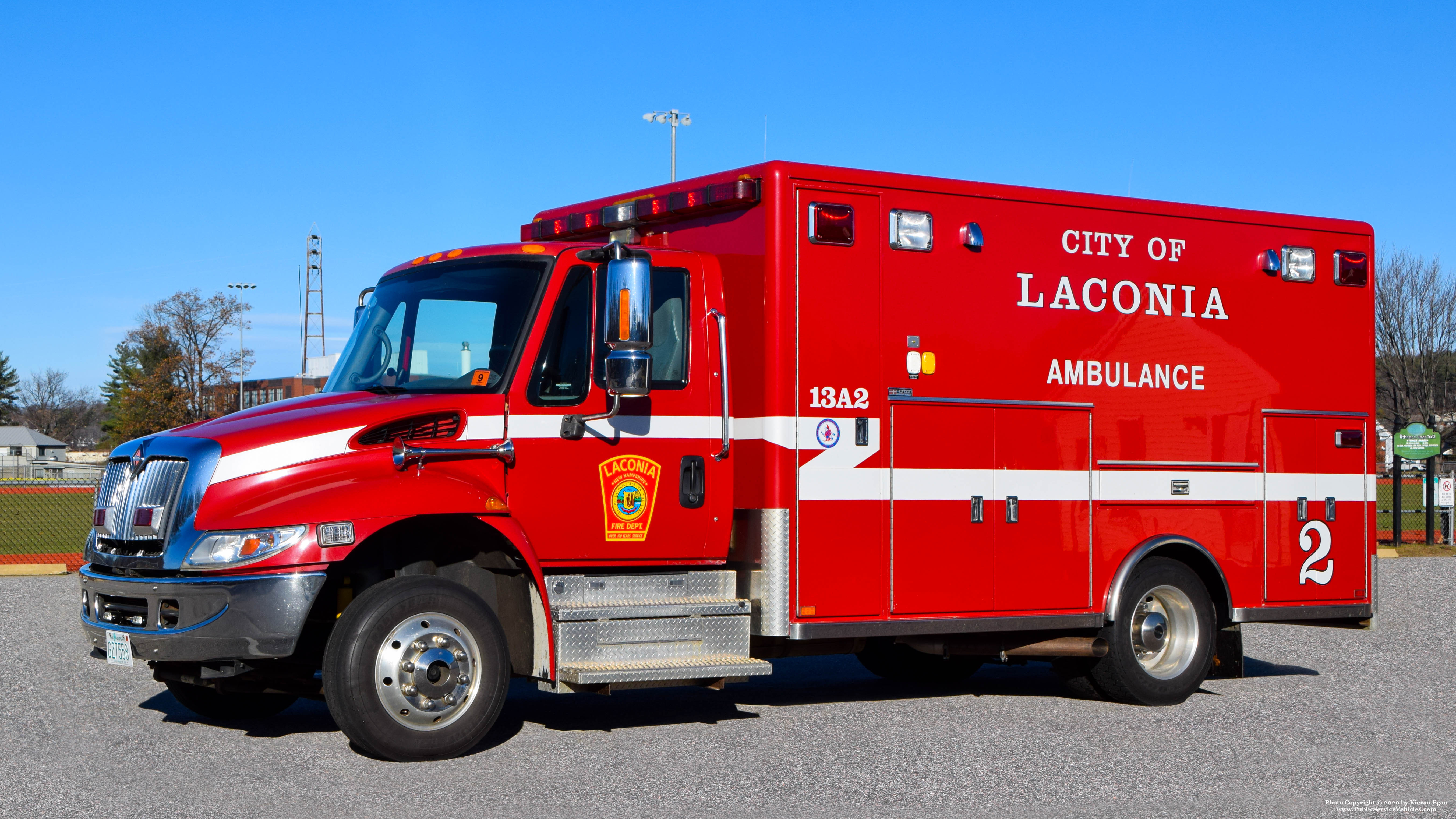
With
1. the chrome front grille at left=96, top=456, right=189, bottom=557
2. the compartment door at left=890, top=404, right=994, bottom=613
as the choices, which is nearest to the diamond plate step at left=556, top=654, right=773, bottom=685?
the compartment door at left=890, top=404, right=994, bottom=613

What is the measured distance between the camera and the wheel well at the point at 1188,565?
943 cm

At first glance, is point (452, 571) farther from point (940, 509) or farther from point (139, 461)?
point (940, 509)

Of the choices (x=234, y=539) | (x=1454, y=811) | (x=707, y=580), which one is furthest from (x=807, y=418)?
(x=1454, y=811)

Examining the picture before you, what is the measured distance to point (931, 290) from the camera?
883 centimetres

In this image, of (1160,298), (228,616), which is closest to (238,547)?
(228,616)

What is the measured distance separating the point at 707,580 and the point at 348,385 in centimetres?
231

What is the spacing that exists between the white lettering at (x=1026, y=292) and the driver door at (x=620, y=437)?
2.06 metres

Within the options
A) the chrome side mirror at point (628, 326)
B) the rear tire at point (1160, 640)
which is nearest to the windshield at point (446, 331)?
the chrome side mirror at point (628, 326)

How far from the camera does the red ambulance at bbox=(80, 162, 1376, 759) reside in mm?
7289

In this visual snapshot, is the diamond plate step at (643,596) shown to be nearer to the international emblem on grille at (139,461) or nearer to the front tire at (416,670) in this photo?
the front tire at (416,670)

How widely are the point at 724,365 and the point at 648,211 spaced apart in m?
1.45

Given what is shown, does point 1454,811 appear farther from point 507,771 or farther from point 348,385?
point 348,385

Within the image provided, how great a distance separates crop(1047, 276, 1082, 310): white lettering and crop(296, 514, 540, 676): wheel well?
3839mm

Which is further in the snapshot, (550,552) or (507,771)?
(550,552)
